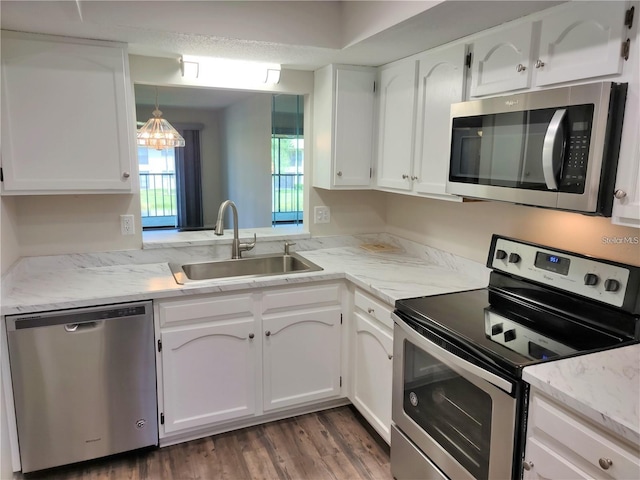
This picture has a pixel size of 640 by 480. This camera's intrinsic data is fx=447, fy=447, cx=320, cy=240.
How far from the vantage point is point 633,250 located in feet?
5.33

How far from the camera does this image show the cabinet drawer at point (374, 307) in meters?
2.12

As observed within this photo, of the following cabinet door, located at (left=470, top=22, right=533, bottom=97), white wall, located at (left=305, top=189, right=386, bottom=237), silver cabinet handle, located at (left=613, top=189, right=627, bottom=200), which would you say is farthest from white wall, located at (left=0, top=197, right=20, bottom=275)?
silver cabinet handle, located at (left=613, top=189, right=627, bottom=200)

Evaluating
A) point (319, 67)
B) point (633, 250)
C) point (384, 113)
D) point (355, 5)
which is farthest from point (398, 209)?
point (633, 250)

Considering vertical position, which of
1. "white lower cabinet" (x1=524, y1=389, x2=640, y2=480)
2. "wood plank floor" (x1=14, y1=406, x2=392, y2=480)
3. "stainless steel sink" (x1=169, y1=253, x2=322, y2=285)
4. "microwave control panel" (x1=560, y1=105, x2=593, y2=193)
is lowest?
"wood plank floor" (x1=14, y1=406, x2=392, y2=480)

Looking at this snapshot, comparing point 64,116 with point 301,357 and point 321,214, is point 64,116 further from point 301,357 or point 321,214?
point 301,357

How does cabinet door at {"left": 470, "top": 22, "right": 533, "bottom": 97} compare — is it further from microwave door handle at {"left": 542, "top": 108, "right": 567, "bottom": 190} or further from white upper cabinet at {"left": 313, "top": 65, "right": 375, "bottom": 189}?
white upper cabinet at {"left": 313, "top": 65, "right": 375, "bottom": 189}

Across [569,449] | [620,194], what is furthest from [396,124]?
[569,449]

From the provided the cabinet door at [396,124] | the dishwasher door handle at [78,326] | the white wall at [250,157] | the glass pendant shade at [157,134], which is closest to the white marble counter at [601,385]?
the cabinet door at [396,124]

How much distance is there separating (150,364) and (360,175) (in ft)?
5.12

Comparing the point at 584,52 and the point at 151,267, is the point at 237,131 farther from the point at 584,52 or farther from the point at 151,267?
the point at 584,52

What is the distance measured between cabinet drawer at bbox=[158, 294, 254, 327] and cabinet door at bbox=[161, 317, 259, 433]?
4 centimetres

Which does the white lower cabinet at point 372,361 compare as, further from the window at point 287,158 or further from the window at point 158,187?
the window at point 158,187

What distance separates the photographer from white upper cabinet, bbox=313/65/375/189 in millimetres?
2609

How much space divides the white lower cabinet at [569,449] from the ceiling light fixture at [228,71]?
2142 millimetres
